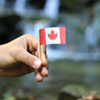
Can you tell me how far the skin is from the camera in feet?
4.31

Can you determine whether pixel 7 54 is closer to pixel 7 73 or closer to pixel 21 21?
pixel 7 73

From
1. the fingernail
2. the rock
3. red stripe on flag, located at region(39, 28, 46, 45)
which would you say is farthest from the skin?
the rock

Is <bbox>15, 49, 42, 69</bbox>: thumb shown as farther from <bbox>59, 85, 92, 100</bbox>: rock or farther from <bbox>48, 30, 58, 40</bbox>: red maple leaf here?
<bbox>59, 85, 92, 100</bbox>: rock

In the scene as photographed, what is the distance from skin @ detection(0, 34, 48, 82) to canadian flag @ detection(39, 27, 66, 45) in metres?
0.13

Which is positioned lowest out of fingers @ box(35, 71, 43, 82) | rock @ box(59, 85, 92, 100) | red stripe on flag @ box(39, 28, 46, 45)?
rock @ box(59, 85, 92, 100)

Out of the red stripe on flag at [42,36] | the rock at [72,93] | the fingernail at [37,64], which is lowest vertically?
the rock at [72,93]

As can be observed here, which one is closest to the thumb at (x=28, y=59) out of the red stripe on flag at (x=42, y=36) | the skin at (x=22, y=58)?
the skin at (x=22, y=58)

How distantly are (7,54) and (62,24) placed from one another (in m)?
9.24

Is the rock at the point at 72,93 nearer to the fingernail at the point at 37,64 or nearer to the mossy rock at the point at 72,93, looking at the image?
the mossy rock at the point at 72,93

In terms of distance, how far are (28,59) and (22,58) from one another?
58 mm

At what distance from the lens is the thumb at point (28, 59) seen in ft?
4.20

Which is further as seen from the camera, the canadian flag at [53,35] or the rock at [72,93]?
the rock at [72,93]

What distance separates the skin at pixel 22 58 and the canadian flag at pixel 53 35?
0.13m

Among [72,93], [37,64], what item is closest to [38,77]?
[37,64]
